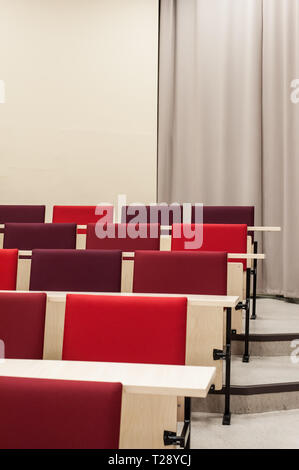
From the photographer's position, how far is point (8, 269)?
161 centimetres

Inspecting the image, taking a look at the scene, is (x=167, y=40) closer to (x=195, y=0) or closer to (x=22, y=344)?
(x=195, y=0)

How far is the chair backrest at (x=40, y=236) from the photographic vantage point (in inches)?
82.9

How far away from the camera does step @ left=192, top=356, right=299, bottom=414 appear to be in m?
1.65

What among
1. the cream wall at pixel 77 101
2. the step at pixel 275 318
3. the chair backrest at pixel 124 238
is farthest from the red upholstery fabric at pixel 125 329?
the cream wall at pixel 77 101

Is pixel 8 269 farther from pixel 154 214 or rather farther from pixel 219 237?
pixel 154 214

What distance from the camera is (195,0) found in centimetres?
350

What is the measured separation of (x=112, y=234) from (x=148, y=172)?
1.38 m

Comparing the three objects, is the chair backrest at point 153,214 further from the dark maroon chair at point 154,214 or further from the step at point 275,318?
the step at point 275,318

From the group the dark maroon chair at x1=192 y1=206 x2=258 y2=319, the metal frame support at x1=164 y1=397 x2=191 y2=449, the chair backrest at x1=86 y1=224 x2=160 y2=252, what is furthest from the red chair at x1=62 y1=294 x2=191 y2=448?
the dark maroon chair at x1=192 y1=206 x2=258 y2=319

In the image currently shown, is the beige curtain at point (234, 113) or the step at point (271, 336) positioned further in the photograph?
the beige curtain at point (234, 113)

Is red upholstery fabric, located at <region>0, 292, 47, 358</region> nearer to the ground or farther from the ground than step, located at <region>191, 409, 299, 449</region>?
farther from the ground

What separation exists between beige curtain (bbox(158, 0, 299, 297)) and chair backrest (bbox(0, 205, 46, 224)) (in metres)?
1.04

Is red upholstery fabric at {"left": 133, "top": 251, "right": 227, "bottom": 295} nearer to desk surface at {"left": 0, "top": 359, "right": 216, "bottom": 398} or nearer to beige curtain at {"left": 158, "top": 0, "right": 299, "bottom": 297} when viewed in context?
desk surface at {"left": 0, "top": 359, "right": 216, "bottom": 398}

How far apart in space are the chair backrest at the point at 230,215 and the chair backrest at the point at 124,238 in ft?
1.91
